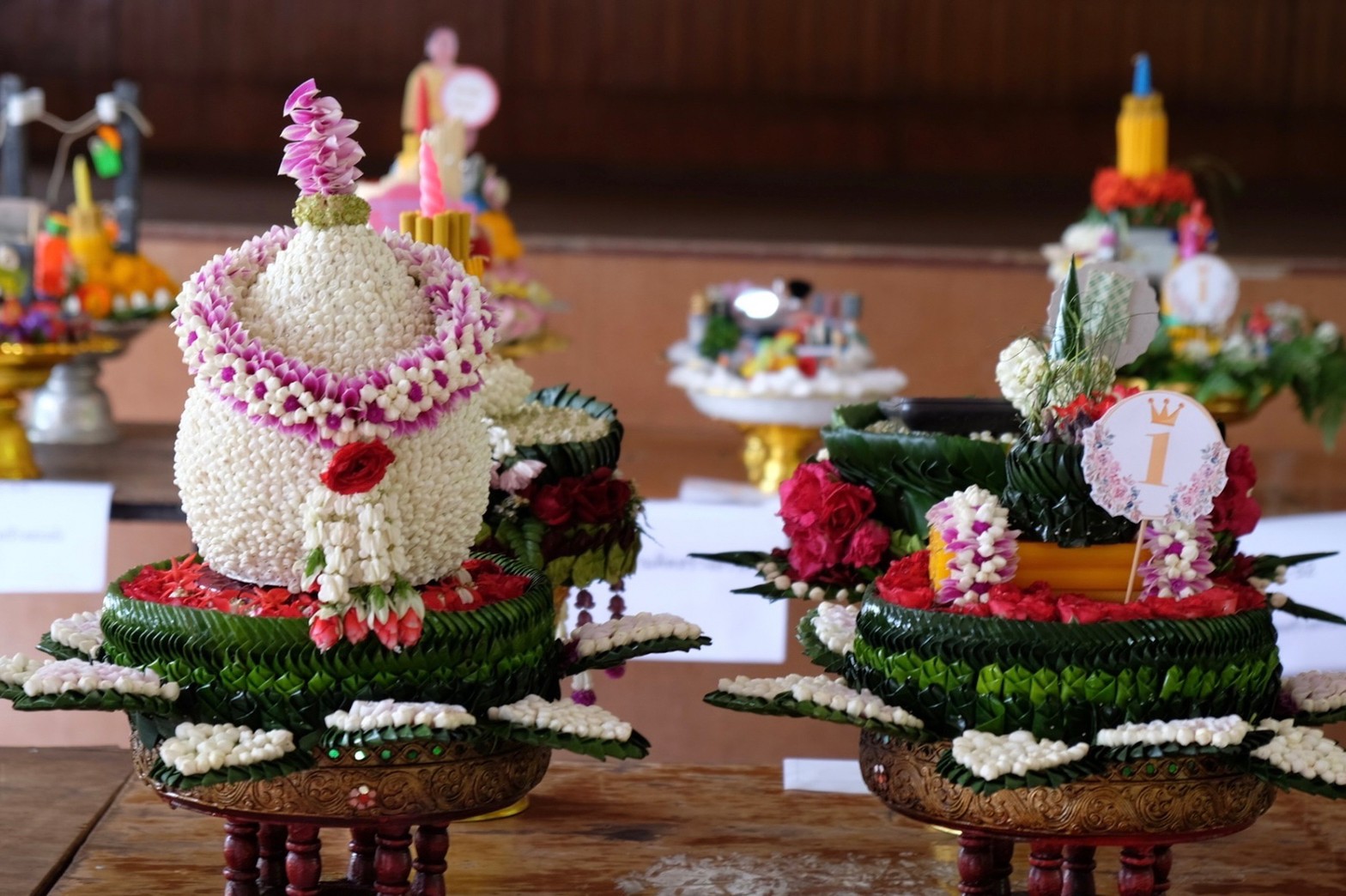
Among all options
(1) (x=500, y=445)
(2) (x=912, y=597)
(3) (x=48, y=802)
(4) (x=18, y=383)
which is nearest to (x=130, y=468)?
(4) (x=18, y=383)

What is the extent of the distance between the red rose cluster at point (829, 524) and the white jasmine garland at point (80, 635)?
52cm

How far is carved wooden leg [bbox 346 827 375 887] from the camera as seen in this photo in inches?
52.9

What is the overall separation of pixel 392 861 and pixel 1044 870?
1.41 feet

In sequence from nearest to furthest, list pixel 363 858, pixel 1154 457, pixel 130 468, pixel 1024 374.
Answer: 1. pixel 1154 457
2. pixel 1024 374
3. pixel 363 858
4. pixel 130 468

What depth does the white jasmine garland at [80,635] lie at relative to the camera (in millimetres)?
1171

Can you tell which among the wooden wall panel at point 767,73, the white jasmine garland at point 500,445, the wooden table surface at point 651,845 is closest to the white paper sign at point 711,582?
the wooden table surface at point 651,845

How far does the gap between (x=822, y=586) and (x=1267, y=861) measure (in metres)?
0.43

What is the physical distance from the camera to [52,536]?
2332mm

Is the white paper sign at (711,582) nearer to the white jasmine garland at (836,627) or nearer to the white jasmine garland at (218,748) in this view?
the white jasmine garland at (836,627)

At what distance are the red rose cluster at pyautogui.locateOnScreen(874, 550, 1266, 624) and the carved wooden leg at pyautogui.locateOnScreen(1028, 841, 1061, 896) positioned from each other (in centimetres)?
16

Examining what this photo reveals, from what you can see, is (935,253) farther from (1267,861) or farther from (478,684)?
(478,684)

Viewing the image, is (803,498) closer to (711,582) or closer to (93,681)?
(93,681)

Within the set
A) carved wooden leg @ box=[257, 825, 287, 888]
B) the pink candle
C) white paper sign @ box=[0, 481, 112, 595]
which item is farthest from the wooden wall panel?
carved wooden leg @ box=[257, 825, 287, 888]

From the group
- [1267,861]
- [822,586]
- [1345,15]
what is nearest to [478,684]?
[822,586]
